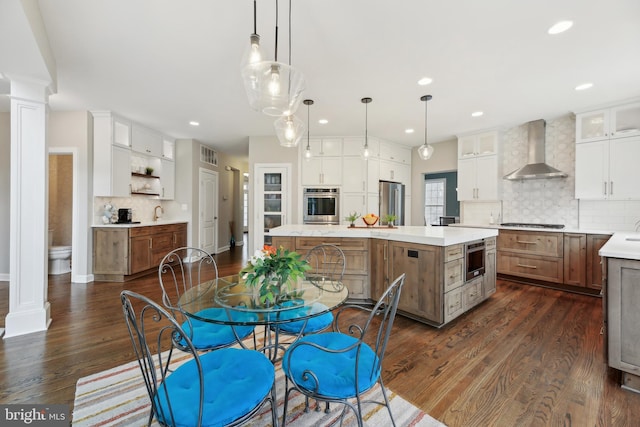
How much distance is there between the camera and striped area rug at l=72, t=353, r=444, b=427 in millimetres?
1511

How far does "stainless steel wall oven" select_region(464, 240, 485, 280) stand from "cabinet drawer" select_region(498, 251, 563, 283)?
5.39ft

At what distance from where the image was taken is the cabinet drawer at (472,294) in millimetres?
2945

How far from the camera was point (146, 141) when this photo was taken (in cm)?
512

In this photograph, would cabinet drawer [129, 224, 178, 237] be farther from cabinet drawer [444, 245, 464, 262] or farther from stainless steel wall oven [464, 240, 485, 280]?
stainless steel wall oven [464, 240, 485, 280]

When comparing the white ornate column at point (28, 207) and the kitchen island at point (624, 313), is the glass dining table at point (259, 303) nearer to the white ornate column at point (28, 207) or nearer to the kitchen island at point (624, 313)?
the kitchen island at point (624, 313)

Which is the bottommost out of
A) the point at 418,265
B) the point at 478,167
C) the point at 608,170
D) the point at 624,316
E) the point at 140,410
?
the point at 140,410

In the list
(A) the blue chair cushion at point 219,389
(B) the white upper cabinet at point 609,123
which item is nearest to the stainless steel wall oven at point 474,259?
(A) the blue chair cushion at point 219,389

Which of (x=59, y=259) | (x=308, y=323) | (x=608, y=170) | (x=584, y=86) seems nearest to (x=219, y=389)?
(x=308, y=323)

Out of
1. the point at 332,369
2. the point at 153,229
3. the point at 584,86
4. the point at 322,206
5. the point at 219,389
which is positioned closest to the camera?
the point at 219,389

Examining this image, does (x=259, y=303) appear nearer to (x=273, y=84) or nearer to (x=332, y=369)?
(x=332, y=369)

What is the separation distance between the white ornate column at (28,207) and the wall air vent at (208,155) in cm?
378

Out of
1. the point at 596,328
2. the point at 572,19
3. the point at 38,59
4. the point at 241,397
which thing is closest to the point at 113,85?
the point at 38,59

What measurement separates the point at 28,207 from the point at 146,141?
9.55 feet

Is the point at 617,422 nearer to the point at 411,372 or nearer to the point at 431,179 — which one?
the point at 411,372
